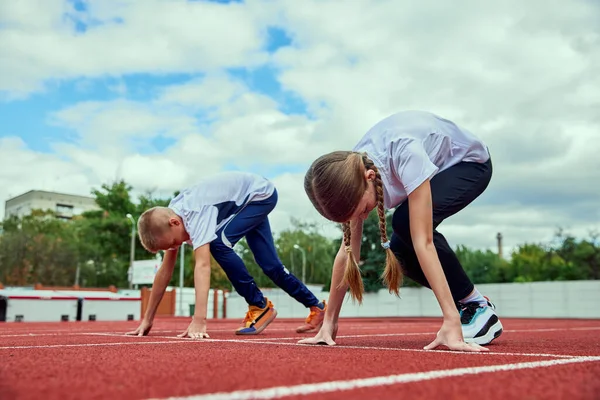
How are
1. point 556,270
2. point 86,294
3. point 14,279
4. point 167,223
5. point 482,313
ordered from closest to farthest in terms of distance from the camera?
point 482,313 < point 167,223 < point 86,294 < point 556,270 < point 14,279

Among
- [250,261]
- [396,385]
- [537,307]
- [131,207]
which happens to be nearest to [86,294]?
[537,307]

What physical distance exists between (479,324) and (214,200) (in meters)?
2.59

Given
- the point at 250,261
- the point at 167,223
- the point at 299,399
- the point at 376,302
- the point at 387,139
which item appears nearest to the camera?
the point at 299,399

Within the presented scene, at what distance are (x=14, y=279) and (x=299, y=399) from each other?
48.7m

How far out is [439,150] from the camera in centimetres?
349

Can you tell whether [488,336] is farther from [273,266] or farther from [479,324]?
[273,266]

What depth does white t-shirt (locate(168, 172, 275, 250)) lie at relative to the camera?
A: 16.2 ft

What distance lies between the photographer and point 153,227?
4.71 m

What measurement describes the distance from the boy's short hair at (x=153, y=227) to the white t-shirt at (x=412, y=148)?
1.91 metres

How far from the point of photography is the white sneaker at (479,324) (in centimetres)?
361

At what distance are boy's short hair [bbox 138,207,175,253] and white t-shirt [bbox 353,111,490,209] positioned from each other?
1910 mm

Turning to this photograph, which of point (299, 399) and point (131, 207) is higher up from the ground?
point (131, 207)

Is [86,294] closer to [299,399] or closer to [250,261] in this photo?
[299,399]

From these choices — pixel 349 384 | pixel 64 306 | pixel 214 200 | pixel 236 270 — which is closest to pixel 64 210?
pixel 64 306
